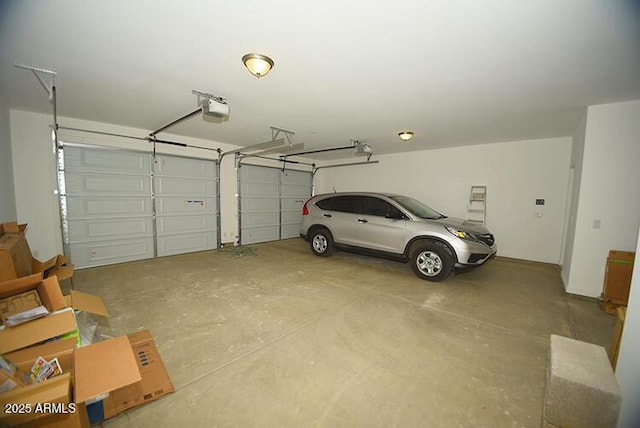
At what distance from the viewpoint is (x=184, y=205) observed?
570 centimetres

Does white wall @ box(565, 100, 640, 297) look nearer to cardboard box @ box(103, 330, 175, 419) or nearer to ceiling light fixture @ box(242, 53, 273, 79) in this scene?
ceiling light fixture @ box(242, 53, 273, 79)

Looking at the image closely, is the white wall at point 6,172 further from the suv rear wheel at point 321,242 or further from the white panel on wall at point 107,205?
the suv rear wheel at point 321,242

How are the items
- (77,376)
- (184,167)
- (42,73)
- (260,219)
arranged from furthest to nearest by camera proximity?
(260,219)
(184,167)
(42,73)
(77,376)

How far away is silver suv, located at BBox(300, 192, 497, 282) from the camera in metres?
3.99

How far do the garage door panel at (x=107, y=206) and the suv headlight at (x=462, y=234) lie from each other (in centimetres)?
607

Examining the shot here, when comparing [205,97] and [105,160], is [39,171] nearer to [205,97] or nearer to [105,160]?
[105,160]

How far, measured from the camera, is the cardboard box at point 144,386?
155cm

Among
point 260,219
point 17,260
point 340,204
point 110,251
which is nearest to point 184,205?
point 110,251

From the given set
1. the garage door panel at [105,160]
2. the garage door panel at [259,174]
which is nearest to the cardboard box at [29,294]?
the garage door panel at [105,160]

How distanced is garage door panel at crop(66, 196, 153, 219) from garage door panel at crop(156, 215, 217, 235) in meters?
0.35

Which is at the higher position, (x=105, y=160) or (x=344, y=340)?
(x=105, y=160)

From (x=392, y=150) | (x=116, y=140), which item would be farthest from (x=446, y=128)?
(x=116, y=140)

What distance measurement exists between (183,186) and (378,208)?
4.55m

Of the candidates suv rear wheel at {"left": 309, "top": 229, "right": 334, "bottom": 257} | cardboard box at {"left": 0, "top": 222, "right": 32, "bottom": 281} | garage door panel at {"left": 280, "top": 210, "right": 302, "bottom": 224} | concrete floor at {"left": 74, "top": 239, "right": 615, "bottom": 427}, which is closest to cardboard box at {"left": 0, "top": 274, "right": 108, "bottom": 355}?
cardboard box at {"left": 0, "top": 222, "right": 32, "bottom": 281}
